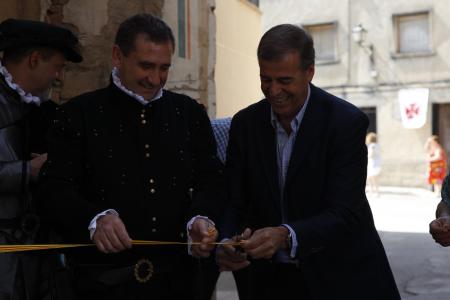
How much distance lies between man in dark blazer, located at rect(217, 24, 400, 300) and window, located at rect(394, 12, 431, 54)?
51.7 ft

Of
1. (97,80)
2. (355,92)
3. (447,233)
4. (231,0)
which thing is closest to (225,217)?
(447,233)

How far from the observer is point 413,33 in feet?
56.2

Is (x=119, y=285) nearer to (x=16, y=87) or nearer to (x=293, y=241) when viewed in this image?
(x=293, y=241)

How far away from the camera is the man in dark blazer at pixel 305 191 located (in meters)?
2.04

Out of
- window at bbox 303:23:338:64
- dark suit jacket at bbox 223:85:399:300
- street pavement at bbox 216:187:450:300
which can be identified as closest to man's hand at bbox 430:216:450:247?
dark suit jacket at bbox 223:85:399:300

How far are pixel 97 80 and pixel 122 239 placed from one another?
204 centimetres

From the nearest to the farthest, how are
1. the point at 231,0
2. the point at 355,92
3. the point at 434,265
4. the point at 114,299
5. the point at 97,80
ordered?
the point at 114,299 → the point at 97,80 → the point at 434,265 → the point at 231,0 → the point at 355,92

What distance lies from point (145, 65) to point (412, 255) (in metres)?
5.53

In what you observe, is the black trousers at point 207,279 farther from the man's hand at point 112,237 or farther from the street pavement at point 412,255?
the street pavement at point 412,255

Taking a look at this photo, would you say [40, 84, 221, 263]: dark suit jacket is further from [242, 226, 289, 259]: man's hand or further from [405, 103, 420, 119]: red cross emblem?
[405, 103, 420, 119]: red cross emblem

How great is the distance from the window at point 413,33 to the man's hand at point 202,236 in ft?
Answer: 52.5

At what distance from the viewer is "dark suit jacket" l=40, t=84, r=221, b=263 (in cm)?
209

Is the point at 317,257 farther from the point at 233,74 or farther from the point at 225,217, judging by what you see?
the point at 233,74

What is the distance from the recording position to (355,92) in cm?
1803
